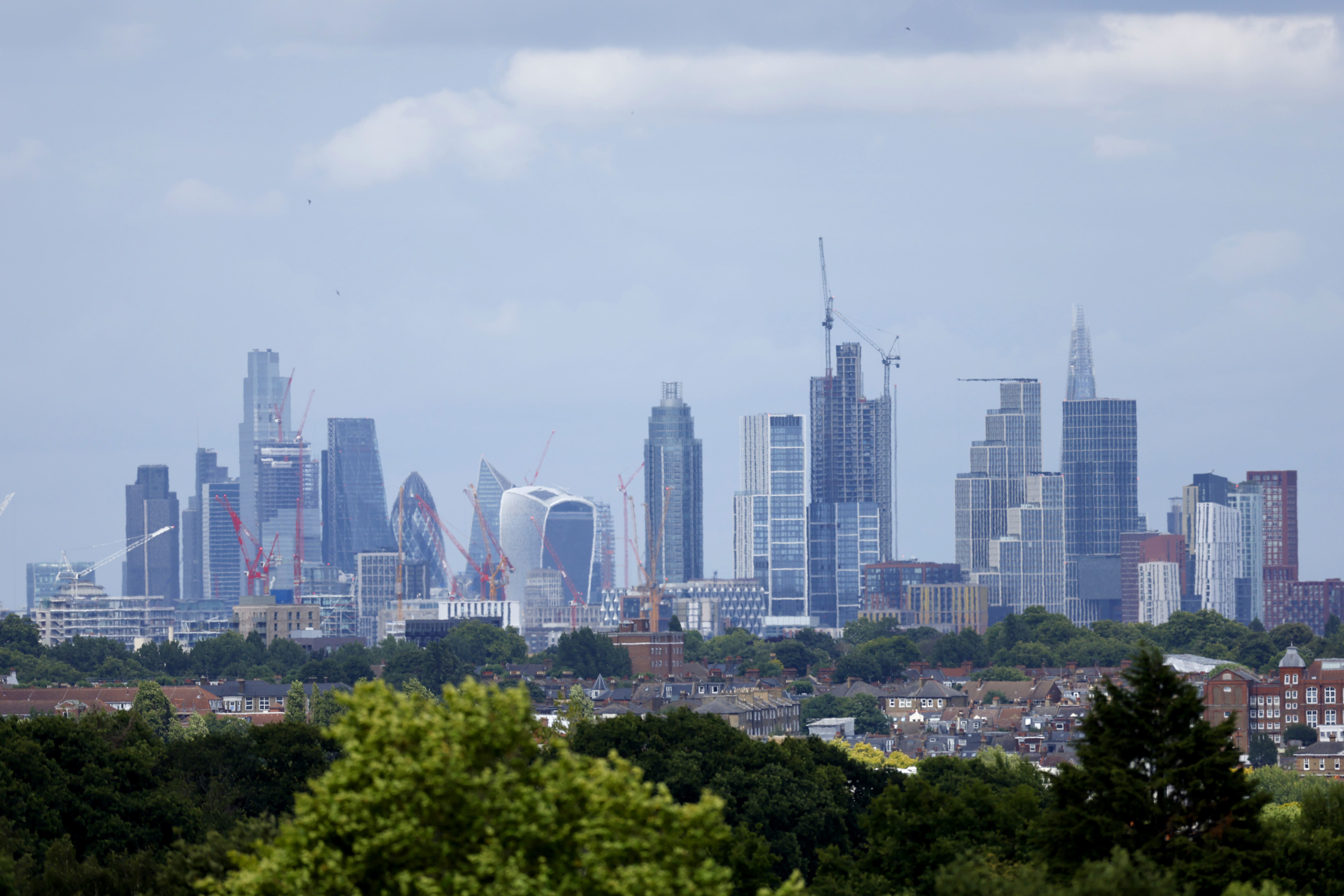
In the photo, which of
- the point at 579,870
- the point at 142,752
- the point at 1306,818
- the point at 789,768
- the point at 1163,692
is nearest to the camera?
the point at 579,870

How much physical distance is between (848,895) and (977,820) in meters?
6.37

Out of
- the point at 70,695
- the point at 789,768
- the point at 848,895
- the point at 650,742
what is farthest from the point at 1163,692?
the point at 70,695

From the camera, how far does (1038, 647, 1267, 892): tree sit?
141ft

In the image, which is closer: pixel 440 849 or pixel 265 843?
pixel 440 849

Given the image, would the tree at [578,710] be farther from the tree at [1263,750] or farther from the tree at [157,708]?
the tree at [1263,750]

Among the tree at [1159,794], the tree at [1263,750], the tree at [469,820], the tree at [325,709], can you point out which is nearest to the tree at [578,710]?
the tree at [325,709]

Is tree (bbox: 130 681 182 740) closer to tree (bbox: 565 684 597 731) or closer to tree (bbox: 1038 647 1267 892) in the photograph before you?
tree (bbox: 565 684 597 731)

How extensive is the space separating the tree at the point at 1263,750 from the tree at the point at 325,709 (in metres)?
68.5

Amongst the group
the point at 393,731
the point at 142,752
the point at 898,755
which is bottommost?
the point at 898,755

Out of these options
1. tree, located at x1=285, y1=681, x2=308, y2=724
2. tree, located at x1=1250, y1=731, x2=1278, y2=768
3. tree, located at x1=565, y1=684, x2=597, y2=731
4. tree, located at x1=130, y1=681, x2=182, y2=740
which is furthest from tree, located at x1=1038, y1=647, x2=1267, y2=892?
tree, located at x1=1250, y1=731, x2=1278, y2=768

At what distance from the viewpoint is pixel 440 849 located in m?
32.0

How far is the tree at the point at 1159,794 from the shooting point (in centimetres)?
4288

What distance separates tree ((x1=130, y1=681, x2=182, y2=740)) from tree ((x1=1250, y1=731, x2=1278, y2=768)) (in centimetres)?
8064

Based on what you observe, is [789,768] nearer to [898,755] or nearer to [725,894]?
[725,894]
